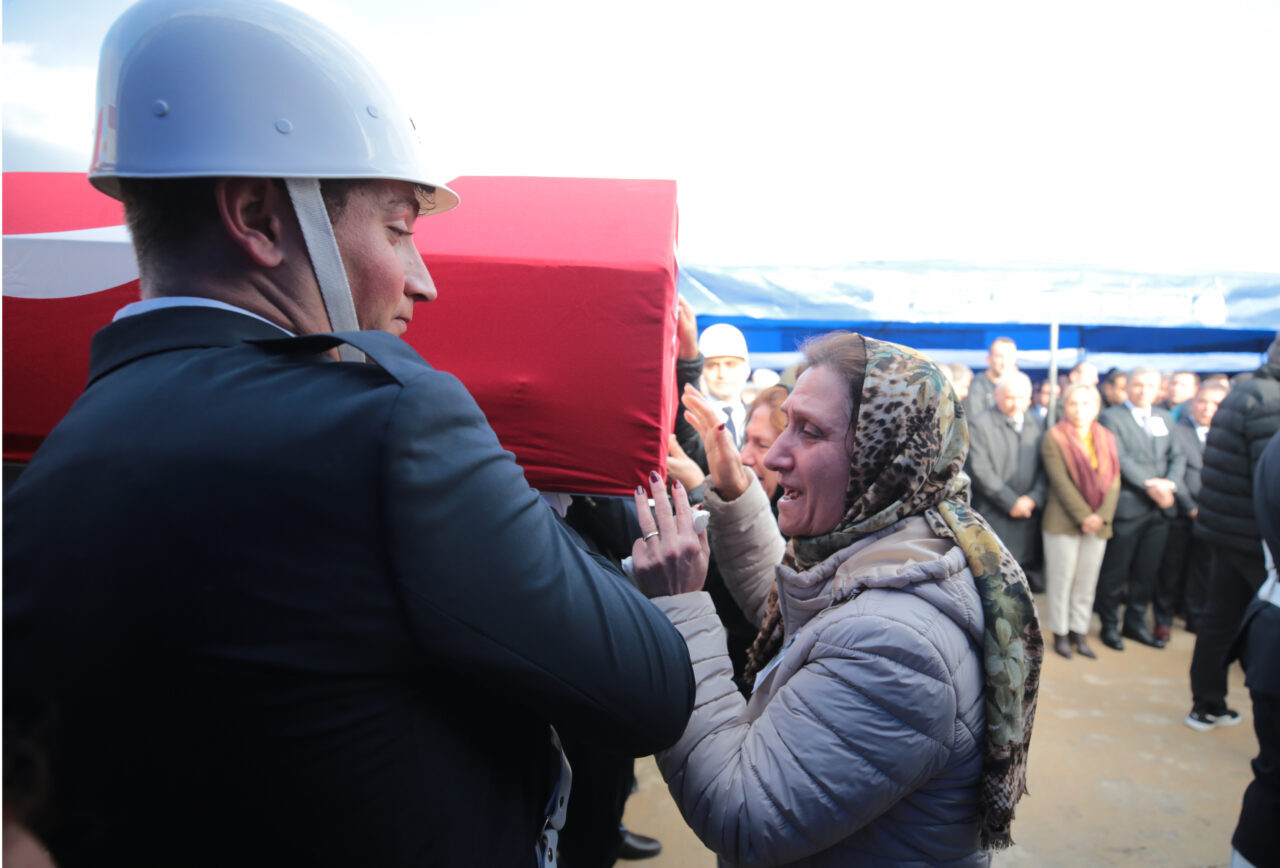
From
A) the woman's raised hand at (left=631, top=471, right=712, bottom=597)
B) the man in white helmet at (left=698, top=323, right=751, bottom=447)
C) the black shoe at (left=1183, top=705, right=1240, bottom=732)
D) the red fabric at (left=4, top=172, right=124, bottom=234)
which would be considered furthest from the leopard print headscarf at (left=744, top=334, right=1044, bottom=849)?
the black shoe at (left=1183, top=705, right=1240, bottom=732)

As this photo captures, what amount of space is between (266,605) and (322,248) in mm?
424

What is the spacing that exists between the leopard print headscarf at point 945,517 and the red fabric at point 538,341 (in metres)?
0.46

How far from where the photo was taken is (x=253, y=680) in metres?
0.65

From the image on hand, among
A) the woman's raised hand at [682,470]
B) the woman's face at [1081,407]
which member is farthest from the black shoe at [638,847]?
the woman's face at [1081,407]

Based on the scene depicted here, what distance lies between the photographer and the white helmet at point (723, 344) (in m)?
4.68

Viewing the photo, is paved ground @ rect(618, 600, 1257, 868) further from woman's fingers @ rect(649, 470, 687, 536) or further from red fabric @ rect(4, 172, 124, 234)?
red fabric @ rect(4, 172, 124, 234)

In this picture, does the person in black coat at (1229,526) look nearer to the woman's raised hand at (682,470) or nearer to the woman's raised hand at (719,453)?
the woman's raised hand at (682,470)

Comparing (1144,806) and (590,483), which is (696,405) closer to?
(590,483)

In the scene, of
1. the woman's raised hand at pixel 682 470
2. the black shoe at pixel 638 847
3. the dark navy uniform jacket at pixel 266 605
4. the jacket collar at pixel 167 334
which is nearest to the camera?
the dark navy uniform jacket at pixel 266 605

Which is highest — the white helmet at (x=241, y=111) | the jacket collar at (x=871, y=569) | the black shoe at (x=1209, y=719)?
the white helmet at (x=241, y=111)

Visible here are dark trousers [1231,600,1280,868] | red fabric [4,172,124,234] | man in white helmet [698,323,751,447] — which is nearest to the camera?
red fabric [4,172,124,234]

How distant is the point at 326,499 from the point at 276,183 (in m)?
0.42

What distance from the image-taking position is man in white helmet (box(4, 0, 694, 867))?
2.07ft

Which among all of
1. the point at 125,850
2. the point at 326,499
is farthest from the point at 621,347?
the point at 125,850
